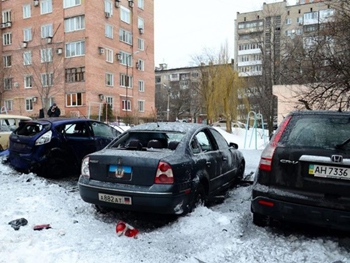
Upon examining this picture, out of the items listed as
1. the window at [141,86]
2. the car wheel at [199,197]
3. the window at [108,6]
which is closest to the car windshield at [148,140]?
the car wheel at [199,197]

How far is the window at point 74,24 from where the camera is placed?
31750 mm

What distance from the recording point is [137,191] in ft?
13.5

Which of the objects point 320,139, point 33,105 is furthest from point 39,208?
point 33,105

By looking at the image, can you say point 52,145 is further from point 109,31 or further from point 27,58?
point 27,58

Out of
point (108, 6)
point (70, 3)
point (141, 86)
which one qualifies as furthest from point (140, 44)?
point (70, 3)

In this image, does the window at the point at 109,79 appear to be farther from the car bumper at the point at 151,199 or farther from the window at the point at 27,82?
the car bumper at the point at 151,199

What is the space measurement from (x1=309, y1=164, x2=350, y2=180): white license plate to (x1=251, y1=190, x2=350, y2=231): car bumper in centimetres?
37

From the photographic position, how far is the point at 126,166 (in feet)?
14.0

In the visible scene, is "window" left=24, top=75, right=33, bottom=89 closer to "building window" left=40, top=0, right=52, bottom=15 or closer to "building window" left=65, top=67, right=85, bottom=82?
"building window" left=65, top=67, right=85, bottom=82

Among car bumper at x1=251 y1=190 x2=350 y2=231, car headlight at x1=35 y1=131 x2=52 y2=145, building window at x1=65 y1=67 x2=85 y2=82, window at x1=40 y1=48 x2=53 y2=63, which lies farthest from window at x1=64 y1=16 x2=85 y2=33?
car bumper at x1=251 y1=190 x2=350 y2=231

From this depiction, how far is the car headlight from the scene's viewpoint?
271 inches

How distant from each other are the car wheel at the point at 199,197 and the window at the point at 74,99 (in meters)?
29.1

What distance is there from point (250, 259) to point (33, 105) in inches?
1421

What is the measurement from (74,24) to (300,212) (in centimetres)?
3364
